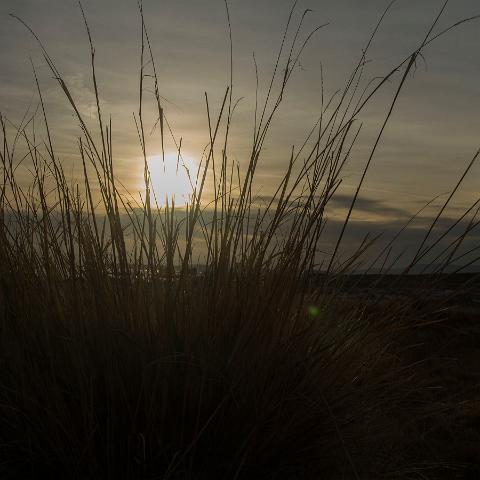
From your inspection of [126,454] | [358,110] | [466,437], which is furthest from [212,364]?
[466,437]

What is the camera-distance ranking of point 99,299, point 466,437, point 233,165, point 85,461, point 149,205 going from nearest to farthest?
point 85,461, point 99,299, point 149,205, point 233,165, point 466,437

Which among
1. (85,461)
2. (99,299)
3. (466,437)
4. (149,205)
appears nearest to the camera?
(85,461)

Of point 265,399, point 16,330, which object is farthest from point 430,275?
point 16,330

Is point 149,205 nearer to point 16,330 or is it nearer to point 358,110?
point 16,330

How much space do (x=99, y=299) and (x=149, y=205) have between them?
252mm

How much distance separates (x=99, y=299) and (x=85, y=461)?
0.33 meters

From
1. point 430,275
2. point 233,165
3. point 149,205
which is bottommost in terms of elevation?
point 430,275

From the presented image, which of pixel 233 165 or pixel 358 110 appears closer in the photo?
pixel 358 110

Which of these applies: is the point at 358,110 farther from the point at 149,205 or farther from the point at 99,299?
the point at 99,299

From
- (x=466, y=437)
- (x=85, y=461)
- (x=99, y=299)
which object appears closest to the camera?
(x=85, y=461)

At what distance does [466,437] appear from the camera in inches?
93.3

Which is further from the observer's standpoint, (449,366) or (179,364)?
(449,366)

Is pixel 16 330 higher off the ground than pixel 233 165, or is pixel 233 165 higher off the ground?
pixel 233 165

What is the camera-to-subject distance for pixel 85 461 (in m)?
1.15
